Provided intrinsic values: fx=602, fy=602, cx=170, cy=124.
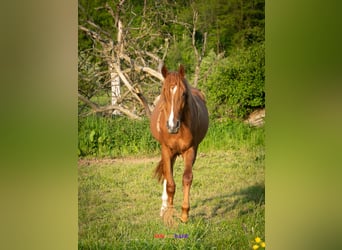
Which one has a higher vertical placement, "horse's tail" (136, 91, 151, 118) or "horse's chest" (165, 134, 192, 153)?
"horse's tail" (136, 91, 151, 118)

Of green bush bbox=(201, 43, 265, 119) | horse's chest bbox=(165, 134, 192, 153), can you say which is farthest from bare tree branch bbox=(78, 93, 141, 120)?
green bush bbox=(201, 43, 265, 119)

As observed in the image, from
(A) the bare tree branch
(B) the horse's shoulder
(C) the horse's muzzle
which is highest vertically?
(B) the horse's shoulder

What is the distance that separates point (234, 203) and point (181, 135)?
33.1 inches

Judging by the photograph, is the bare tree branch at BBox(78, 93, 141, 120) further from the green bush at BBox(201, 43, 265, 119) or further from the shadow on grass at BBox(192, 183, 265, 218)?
the shadow on grass at BBox(192, 183, 265, 218)

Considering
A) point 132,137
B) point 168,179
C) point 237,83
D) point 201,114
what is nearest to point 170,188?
point 168,179

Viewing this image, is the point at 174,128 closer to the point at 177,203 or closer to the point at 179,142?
the point at 179,142

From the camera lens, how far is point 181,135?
5.45 m

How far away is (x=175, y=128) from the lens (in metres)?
5.18

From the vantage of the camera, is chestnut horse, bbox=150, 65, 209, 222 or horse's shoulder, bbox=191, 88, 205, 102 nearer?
chestnut horse, bbox=150, 65, 209, 222

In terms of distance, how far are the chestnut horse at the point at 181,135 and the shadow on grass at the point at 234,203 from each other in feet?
0.65

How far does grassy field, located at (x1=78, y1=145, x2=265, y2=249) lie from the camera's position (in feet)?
18.0

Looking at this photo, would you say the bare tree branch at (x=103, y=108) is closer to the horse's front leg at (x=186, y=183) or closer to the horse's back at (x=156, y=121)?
the horse's back at (x=156, y=121)
